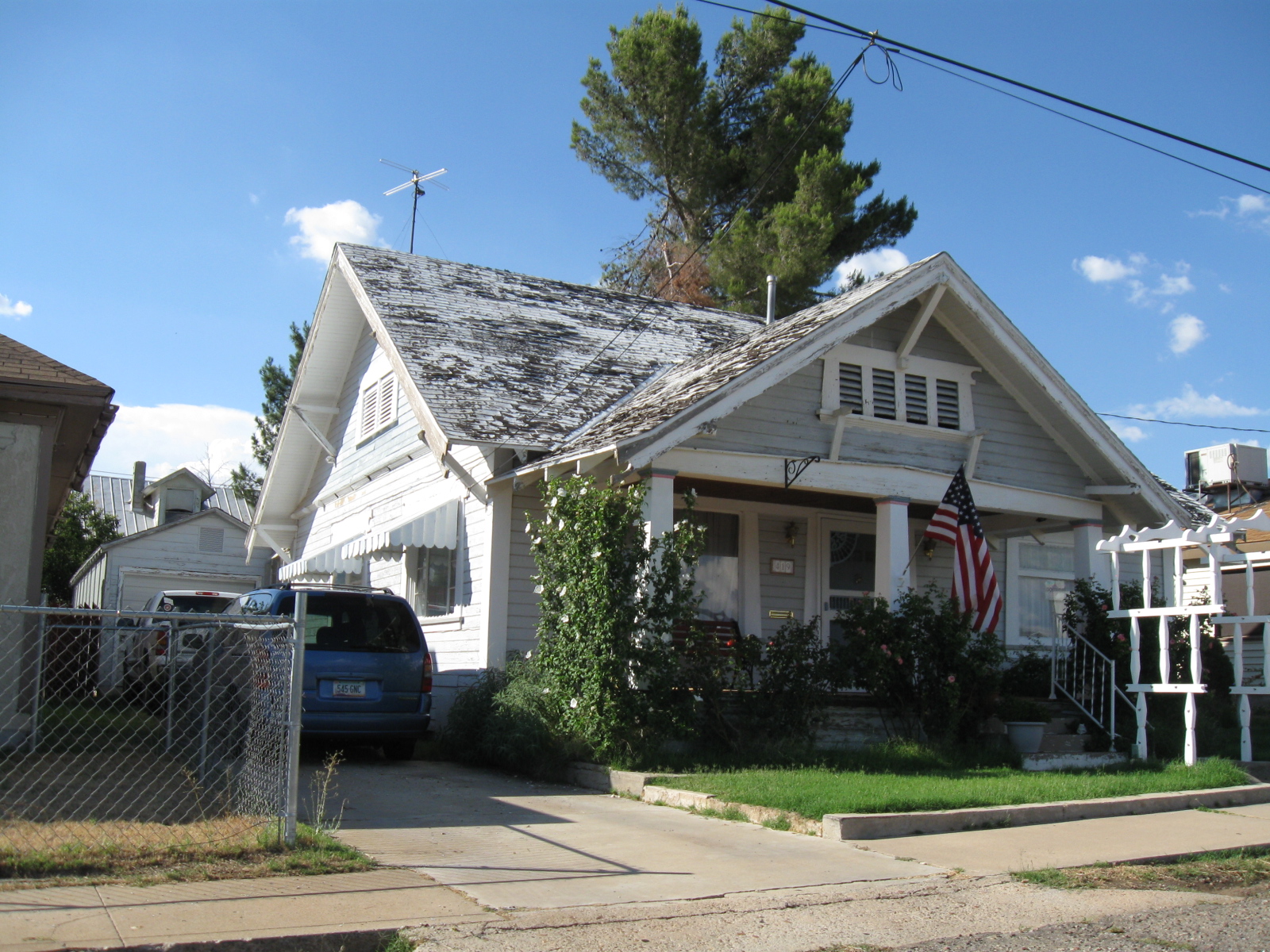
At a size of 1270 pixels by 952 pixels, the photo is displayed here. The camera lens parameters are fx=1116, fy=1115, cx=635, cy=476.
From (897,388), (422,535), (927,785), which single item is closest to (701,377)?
(897,388)

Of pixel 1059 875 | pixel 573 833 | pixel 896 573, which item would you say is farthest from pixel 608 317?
pixel 1059 875

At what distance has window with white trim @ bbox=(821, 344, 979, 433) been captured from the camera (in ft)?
41.1

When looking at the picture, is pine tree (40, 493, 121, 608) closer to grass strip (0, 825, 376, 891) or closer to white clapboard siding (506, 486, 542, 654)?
white clapboard siding (506, 486, 542, 654)

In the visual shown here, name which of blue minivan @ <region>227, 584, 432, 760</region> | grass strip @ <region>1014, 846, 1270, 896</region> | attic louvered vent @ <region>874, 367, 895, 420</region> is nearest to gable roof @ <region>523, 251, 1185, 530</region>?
attic louvered vent @ <region>874, 367, 895, 420</region>

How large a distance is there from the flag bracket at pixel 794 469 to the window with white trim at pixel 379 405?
6.36m

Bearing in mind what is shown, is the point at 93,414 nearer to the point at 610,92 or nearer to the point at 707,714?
the point at 707,714

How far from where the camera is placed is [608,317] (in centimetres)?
1714

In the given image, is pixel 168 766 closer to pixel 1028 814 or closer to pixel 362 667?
pixel 362 667

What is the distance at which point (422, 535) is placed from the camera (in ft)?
42.5

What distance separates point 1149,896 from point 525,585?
7994 millimetres

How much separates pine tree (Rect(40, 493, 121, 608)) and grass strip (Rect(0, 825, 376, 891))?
2981 cm

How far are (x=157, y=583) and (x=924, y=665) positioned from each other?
22225mm

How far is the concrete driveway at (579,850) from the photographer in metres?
5.92

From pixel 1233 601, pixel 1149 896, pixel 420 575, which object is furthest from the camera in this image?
pixel 1233 601
